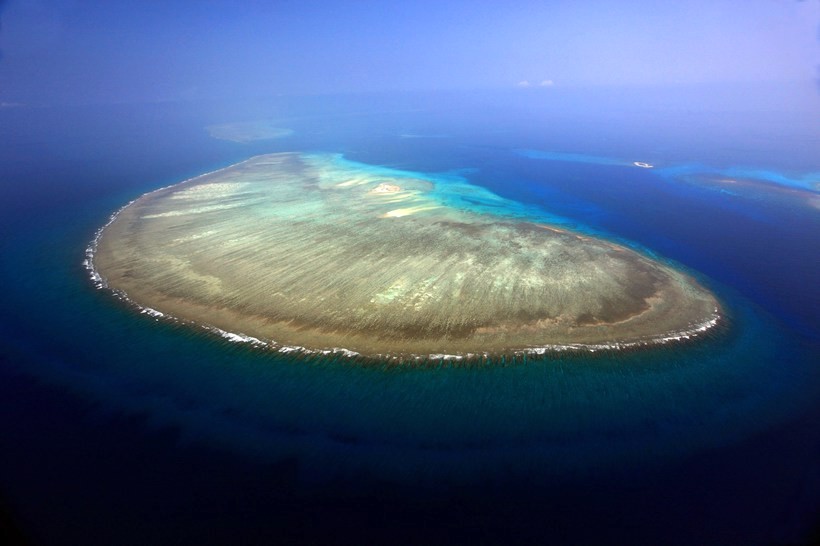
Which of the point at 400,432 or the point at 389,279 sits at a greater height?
the point at 389,279

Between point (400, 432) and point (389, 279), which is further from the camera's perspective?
point (389, 279)

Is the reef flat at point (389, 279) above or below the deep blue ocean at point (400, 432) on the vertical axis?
above

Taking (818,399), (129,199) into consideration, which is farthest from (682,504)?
(129,199)

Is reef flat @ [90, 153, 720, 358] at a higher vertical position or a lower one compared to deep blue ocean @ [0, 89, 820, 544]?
higher

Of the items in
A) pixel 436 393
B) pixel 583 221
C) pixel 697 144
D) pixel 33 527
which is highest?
pixel 697 144

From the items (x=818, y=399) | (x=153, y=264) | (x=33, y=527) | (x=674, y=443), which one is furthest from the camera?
(x=153, y=264)

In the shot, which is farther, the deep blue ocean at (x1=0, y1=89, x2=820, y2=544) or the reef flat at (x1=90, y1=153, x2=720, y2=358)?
the reef flat at (x1=90, y1=153, x2=720, y2=358)

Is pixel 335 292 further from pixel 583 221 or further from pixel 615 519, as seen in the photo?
pixel 583 221

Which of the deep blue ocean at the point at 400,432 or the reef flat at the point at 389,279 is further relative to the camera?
the reef flat at the point at 389,279
